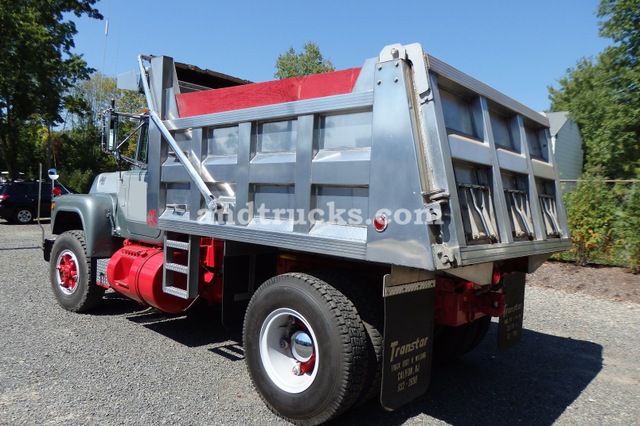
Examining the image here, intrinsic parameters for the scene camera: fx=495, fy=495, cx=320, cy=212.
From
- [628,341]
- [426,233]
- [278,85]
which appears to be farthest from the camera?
[628,341]

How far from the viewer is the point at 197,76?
5.41 m

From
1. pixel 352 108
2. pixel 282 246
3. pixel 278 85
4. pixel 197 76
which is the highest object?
pixel 197 76

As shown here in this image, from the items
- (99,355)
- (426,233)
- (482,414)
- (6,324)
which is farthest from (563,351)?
(6,324)

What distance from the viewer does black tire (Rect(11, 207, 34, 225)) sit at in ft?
63.2

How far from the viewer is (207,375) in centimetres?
432

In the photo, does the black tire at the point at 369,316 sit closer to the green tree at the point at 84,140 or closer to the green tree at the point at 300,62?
the green tree at the point at 84,140

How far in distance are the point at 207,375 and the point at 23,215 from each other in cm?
1850

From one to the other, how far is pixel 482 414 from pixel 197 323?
11.4 ft

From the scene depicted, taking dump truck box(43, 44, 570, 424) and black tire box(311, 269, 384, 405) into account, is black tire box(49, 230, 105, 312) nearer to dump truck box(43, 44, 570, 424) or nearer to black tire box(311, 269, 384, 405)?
dump truck box(43, 44, 570, 424)

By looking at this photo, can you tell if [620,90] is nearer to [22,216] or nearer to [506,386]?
[506,386]

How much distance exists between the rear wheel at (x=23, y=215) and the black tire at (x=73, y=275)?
15.2 meters

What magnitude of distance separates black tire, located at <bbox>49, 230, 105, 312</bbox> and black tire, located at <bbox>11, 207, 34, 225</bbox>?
15.2 metres

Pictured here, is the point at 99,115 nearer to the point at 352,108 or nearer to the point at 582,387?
the point at 352,108

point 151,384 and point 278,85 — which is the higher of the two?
point 278,85
